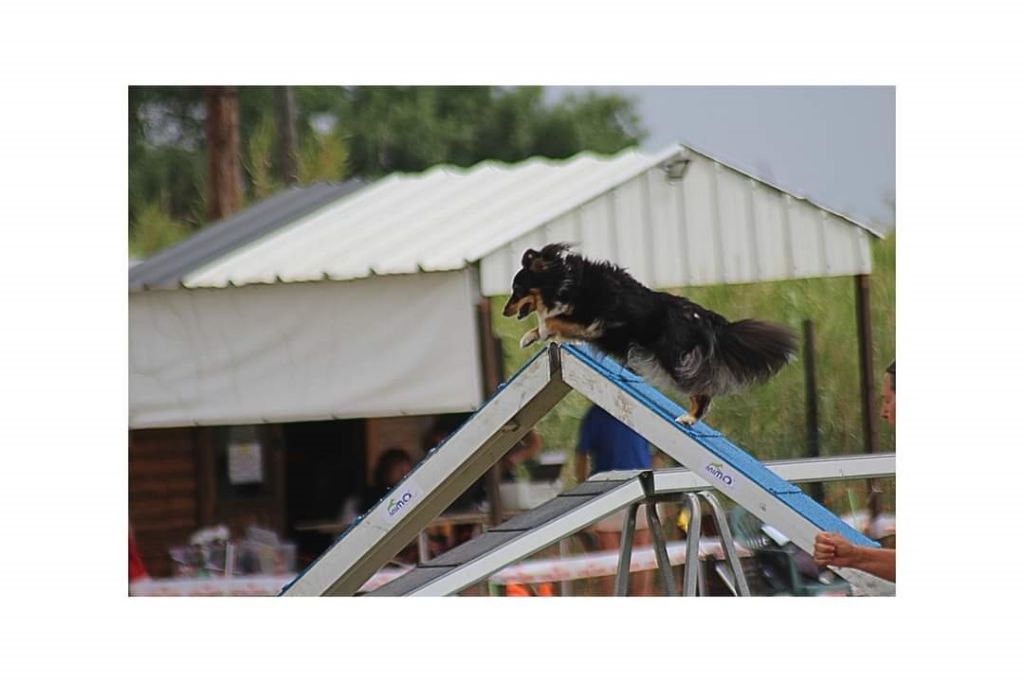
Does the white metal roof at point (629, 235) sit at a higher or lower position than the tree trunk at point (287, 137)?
lower

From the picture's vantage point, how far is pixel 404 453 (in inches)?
258

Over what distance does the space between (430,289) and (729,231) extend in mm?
1286

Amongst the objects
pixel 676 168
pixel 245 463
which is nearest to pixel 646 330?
pixel 676 168

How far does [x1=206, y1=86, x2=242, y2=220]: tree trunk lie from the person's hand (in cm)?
420

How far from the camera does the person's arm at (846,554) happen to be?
15.3ft

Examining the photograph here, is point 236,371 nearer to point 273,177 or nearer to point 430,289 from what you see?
point 430,289

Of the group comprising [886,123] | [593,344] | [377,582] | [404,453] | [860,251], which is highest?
[886,123]

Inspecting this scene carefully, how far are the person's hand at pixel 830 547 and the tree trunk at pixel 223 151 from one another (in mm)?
4201

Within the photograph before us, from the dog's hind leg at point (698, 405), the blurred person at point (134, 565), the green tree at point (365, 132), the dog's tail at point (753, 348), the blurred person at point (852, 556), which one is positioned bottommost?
the blurred person at point (134, 565)

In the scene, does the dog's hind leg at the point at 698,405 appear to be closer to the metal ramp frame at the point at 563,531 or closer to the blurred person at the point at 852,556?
the metal ramp frame at the point at 563,531

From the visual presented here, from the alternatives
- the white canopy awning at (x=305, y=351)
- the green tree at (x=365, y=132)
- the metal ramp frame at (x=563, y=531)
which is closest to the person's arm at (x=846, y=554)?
the metal ramp frame at (x=563, y=531)

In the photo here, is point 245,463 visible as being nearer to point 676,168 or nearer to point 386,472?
point 386,472

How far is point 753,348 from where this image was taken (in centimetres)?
516

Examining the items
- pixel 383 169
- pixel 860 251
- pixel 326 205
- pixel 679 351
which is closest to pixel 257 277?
pixel 326 205
